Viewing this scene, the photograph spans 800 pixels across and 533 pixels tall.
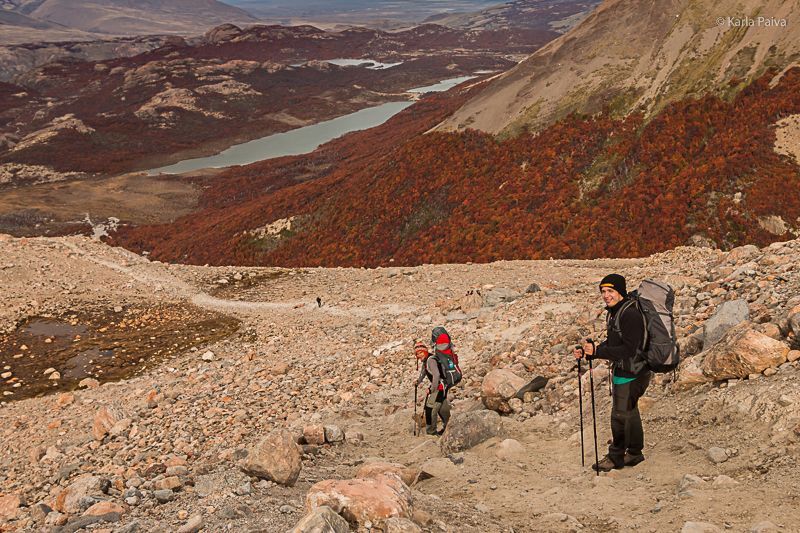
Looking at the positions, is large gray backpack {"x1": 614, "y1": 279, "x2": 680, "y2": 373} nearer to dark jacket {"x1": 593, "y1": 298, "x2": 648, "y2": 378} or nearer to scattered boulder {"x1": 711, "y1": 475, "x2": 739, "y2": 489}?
dark jacket {"x1": 593, "y1": 298, "x2": 648, "y2": 378}

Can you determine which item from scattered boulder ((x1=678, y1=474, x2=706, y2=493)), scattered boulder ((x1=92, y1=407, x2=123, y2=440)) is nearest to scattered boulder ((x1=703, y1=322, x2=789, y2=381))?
scattered boulder ((x1=678, y1=474, x2=706, y2=493))

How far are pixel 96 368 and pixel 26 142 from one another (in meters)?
137

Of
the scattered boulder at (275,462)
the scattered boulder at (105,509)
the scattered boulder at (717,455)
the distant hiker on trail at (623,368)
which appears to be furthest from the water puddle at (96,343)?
the scattered boulder at (717,455)

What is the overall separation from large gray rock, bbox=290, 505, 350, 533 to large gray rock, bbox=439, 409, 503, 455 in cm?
379

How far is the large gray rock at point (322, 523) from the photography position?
215 inches

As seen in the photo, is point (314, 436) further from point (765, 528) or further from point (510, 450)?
point (765, 528)

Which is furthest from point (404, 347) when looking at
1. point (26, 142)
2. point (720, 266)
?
point (26, 142)

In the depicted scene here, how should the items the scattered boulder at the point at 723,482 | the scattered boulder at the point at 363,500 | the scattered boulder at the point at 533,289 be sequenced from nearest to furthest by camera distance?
the scattered boulder at the point at 363,500, the scattered boulder at the point at 723,482, the scattered boulder at the point at 533,289

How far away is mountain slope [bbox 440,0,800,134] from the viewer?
1387 inches

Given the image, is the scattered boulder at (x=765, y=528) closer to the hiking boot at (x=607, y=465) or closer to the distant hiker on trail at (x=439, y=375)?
the hiking boot at (x=607, y=465)

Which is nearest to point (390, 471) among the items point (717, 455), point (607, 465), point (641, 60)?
point (607, 465)

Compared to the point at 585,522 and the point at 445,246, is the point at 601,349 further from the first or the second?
the point at 445,246

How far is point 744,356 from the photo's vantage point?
7.65 metres

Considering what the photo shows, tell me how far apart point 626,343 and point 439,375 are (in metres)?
3.99
